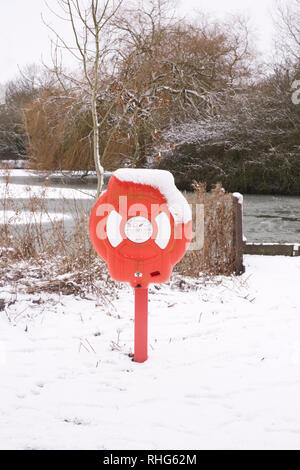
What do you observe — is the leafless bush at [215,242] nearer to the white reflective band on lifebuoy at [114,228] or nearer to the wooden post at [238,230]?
the wooden post at [238,230]

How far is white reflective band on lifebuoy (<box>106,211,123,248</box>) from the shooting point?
2.89 m

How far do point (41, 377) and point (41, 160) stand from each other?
653 inches

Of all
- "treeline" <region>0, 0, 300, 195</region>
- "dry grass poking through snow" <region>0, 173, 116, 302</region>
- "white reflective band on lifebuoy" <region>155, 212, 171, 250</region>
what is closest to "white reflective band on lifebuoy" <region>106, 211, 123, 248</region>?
"white reflective band on lifebuoy" <region>155, 212, 171, 250</region>

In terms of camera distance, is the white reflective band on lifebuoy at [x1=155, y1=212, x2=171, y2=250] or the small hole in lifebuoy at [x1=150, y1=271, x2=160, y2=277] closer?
the white reflective band on lifebuoy at [x1=155, y1=212, x2=171, y2=250]

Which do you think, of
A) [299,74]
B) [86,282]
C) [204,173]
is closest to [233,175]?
[204,173]

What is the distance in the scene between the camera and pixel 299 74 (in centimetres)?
1888

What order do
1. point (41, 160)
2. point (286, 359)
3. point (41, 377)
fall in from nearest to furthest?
point (41, 377), point (286, 359), point (41, 160)

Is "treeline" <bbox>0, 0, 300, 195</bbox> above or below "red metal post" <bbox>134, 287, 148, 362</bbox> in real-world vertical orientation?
above

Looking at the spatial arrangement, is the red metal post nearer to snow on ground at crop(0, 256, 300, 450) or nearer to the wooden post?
snow on ground at crop(0, 256, 300, 450)

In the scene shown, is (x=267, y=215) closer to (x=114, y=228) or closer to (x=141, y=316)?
(x=141, y=316)

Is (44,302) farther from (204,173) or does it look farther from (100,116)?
(204,173)

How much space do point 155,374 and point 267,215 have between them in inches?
441

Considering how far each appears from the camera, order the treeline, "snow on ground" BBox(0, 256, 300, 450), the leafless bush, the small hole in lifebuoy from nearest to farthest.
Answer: "snow on ground" BBox(0, 256, 300, 450) → the small hole in lifebuoy → the leafless bush → the treeline

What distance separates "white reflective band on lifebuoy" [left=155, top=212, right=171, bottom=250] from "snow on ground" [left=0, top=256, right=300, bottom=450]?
34.8 inches
